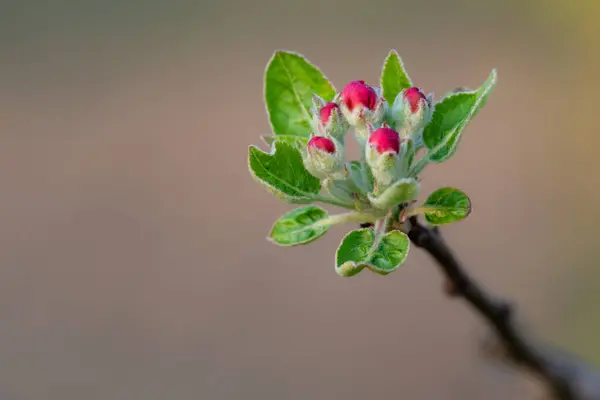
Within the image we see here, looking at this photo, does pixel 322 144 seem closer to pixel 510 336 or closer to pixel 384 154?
pixel 384 154

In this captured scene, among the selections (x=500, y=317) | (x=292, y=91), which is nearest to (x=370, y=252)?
(x=292, y=91)

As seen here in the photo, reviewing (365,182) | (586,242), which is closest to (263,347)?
(586,242)

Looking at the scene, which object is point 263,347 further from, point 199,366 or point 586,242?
point 586,242

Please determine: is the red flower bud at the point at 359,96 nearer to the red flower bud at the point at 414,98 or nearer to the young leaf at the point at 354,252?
the red flower bud at the point at 414,98

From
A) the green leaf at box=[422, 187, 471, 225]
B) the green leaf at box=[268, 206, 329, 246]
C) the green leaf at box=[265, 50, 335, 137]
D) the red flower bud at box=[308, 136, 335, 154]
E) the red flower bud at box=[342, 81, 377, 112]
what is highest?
the green leaf at box=[265, 50, 335, 137]

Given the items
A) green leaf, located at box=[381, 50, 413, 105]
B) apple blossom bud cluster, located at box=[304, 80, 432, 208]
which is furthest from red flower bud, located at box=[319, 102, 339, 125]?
green leaf, located at box=[381, 50, 413, 105]

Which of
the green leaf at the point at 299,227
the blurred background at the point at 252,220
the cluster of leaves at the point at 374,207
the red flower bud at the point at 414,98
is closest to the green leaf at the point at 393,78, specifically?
the cluster of leaves at the point at 374,207

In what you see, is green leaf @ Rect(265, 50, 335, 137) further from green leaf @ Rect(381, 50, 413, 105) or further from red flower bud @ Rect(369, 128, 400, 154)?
red flower bud @ Rect(369, 128, 400, 154)
